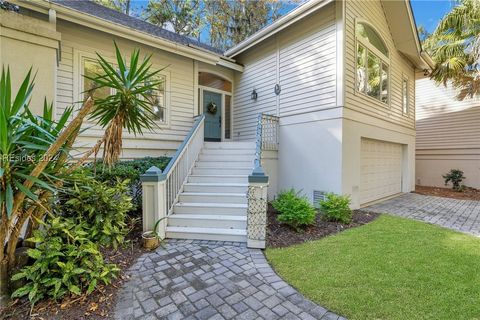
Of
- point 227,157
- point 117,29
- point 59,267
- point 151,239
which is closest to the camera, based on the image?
point 59,267

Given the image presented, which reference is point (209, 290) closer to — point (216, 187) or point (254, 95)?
point (216, 187)

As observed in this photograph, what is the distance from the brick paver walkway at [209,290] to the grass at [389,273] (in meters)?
→ 0.23

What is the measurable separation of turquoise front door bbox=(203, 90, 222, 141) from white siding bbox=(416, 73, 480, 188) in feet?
30.5

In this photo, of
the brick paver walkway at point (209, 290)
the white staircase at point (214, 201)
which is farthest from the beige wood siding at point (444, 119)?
the brick paver walkway at point (209, 290)

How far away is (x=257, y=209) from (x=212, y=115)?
6.16 meters

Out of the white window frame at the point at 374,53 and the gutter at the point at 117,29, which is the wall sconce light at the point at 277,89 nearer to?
the gutter at the point at 117,29

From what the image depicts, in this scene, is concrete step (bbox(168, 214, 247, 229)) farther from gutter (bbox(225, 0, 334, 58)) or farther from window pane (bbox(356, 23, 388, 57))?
window pane (bbox(356, 23, 388, 57))

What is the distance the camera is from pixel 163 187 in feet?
13.8

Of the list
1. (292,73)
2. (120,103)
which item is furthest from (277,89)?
(120,103)

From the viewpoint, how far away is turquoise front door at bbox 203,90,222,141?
910cm

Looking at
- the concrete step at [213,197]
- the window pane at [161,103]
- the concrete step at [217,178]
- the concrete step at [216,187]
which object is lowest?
the concrete step at [213,197]

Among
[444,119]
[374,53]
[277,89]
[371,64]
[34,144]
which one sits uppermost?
[374,53]

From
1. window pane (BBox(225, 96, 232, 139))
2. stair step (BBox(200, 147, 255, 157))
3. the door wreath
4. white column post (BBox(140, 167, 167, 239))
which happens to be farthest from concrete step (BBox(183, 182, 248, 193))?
Answer: window pane (BBox(225, 96, 232, 139))

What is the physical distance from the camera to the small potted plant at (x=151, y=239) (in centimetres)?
379
